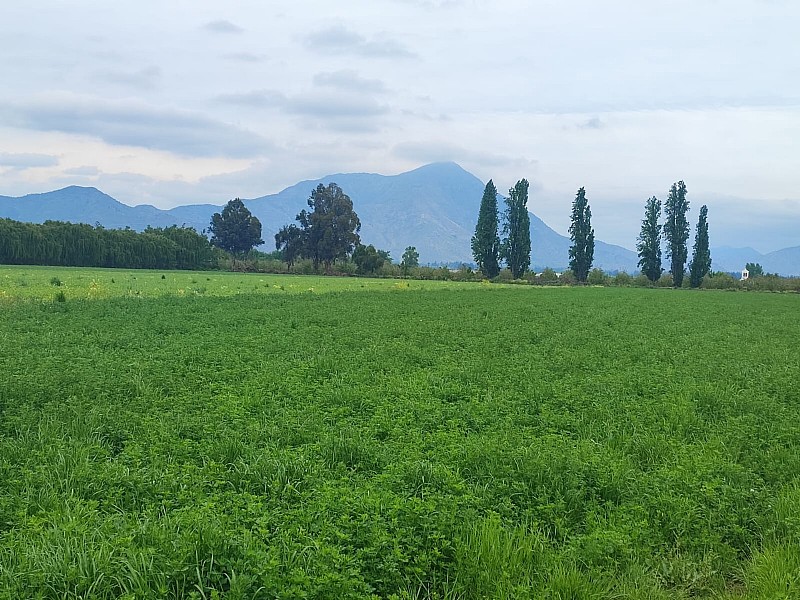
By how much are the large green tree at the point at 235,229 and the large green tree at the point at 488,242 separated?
40827 millimetres

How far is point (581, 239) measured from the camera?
92125 millimetres

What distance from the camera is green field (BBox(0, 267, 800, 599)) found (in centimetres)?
420

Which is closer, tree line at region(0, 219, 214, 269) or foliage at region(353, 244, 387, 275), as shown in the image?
tree line at region(0, 219, 214, 269)

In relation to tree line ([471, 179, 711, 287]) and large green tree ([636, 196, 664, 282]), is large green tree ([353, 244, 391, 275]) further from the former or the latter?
large green tree ([636, 196, 664, 282])

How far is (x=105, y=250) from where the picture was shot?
76.3 meters

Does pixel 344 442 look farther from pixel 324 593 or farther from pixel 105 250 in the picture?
pixel 105 250

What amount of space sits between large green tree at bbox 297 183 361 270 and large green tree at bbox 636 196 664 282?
46.7 metres

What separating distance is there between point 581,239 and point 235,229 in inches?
2387

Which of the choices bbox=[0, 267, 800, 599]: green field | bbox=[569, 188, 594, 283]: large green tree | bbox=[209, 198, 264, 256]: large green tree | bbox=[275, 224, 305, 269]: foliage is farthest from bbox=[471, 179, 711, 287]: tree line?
bbox=[0, 267, 800, 599]: green field

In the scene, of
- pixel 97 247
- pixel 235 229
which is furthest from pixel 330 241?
pixel 97 247

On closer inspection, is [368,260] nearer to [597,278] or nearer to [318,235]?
[318,235]

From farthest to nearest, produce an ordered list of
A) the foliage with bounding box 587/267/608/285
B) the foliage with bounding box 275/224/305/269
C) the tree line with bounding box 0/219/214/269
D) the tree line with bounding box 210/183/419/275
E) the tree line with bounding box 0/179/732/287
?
the foliage with bounding box 275/224/305/269 < the tree line with bounding box 210/183/419/275 < the foliage with bounding box 587/267/608/285 < the tree line with bounding box 0/179/732/287 < the tree line with bounding box 0/219/214/269

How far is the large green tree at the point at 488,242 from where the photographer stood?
87.6 meters

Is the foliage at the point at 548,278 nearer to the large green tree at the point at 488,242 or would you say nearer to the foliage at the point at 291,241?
the large green tree at the point at 488,242
